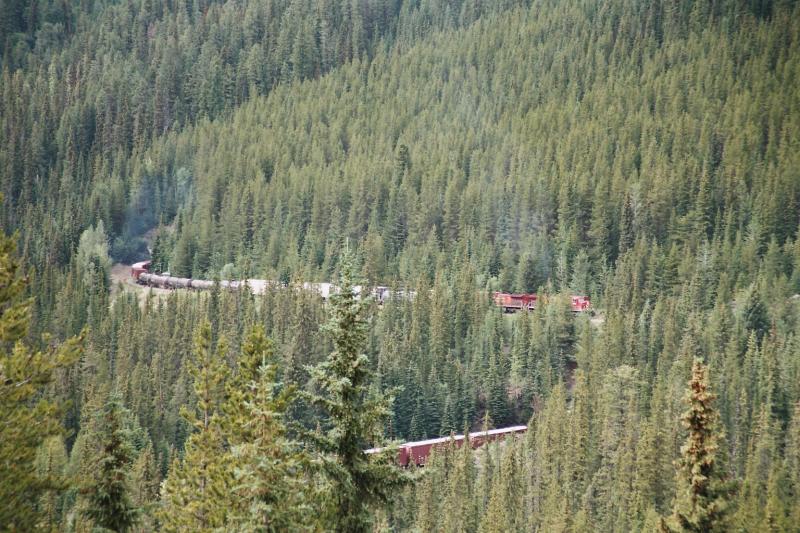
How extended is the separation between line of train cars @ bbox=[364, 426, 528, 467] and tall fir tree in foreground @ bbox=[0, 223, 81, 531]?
8827 centimetres

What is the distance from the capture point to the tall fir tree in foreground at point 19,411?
30109 millimetres

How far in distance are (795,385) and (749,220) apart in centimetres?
6815

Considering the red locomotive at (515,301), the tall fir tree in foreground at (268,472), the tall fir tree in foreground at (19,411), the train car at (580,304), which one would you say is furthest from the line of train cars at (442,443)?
the tall fir tree in foreground at (19,411)

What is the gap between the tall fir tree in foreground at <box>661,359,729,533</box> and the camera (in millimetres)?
35062

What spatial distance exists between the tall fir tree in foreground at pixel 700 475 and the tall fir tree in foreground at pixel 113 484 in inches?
728

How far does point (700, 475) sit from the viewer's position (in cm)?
3500

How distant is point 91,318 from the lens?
601 feet

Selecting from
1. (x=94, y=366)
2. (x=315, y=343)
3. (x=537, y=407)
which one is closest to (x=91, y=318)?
(x=94, y=366)

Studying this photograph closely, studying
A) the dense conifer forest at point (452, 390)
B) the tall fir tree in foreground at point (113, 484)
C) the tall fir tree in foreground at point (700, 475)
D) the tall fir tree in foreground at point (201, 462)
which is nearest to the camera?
the dense conifer forest at point (452, 390)

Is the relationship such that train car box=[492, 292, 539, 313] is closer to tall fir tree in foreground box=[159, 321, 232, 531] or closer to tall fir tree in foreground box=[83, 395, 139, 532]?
tall fir tree in foreground box=[159, 321, 232, 531]

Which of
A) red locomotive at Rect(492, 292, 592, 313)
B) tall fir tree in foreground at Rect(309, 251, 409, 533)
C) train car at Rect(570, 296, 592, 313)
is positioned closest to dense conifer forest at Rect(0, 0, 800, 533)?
tall fir tree in foreground at Rect(309, 251, 409, 533)

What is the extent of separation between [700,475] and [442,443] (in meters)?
95.6

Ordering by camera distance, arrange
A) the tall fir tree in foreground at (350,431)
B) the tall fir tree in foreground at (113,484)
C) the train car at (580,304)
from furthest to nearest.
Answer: the train car at (580,304) → the tall fir tree in foreground at (113,484) → the tall fir tree in foreground at (350,431)

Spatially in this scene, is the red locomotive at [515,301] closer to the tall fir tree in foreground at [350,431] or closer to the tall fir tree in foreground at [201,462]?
the tall fir tree in foreground at [201,462]
